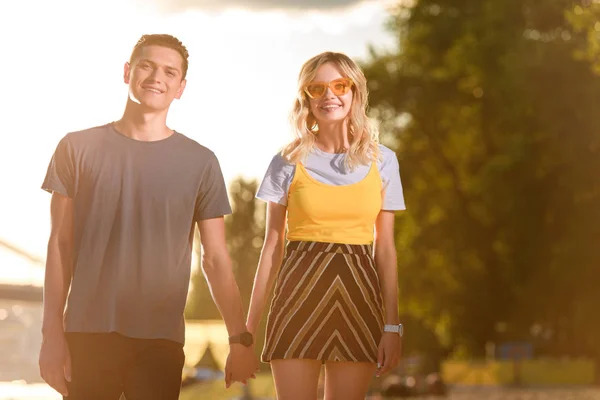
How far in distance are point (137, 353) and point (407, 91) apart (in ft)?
112

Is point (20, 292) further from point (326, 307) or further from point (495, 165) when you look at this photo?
point (326, 307)

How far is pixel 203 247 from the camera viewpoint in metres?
5.60

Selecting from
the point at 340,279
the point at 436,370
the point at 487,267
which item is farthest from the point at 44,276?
the point at 436,370

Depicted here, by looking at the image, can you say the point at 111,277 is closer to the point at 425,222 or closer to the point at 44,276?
the point at 44,276

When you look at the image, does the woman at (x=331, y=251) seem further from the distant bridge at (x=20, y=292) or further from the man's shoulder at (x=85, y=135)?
the distant bridge at (x=20, y=292)

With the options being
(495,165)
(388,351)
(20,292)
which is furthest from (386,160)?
(20,292)

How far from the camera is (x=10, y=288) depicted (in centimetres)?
5950

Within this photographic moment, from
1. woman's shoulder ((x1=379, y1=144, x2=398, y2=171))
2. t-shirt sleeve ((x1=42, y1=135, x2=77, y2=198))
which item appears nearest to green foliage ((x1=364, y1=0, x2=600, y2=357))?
woman's shoulder ((x1=379, y1=144, x2=398, y2=171))

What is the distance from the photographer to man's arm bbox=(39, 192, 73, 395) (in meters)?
5.07

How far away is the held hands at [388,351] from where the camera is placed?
5.68 meters

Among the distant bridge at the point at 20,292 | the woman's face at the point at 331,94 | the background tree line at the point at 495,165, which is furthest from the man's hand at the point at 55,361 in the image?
the distant bridge at the point at 20,292

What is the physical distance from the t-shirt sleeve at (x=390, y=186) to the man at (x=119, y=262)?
90 cm

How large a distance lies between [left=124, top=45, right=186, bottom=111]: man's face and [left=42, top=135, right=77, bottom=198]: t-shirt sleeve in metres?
0.37

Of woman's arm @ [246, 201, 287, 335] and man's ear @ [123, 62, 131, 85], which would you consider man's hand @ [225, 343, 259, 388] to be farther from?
man's ear @ [123, 62, 131, 85]
